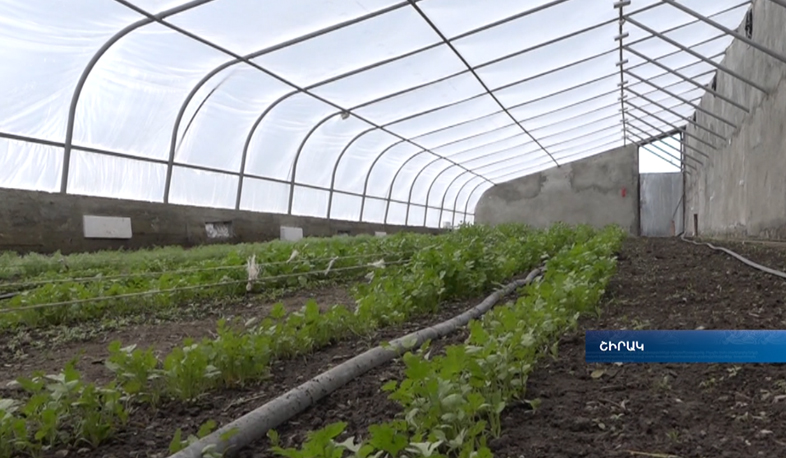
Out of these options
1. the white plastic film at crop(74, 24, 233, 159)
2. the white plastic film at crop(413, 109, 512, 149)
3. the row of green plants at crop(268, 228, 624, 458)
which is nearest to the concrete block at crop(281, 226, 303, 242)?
the white plastic film at crop(413, 109, 512, 149)

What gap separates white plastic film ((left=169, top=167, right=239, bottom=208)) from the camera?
39.2 ft

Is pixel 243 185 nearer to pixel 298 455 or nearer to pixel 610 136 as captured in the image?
pixel 298 455

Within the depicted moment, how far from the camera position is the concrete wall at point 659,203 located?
87.3 feet

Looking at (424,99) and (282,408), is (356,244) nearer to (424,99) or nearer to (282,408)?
(424,99)

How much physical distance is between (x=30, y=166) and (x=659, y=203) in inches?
967

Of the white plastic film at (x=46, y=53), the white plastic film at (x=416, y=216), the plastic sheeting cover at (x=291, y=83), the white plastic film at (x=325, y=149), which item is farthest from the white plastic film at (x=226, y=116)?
the white plastic film at (x=416, y=216)

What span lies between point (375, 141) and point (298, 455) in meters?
15.4

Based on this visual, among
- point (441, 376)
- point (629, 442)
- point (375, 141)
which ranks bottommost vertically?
point (629, 442)

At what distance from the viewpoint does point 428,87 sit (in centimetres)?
1266

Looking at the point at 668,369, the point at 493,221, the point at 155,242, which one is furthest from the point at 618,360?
the point at 493,221

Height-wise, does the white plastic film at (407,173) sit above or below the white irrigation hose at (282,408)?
A: above

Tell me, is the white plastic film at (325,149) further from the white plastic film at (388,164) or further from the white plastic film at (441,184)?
the white plastic film at (441,184)

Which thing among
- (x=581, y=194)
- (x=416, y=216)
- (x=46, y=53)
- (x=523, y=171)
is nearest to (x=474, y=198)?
(x=523, y=171)

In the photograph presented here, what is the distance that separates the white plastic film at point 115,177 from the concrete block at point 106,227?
412 mm
